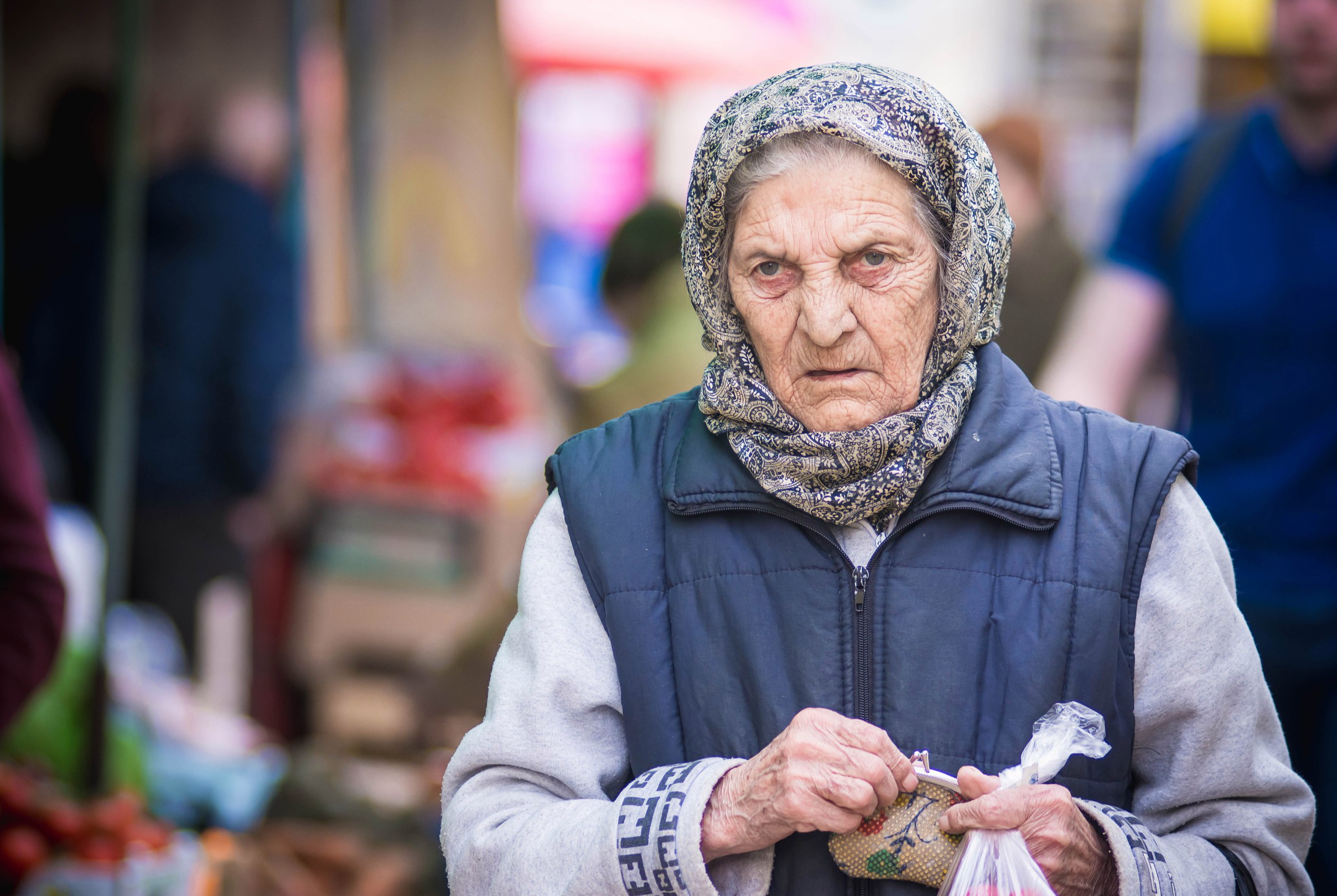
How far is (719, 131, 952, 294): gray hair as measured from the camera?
5.27 feet

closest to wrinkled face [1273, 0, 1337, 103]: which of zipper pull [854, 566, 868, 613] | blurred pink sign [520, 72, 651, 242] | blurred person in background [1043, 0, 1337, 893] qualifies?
blurred person in background [1043, 0, 1337, 893]

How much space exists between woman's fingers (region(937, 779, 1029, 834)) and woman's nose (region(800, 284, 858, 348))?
0.54 meters

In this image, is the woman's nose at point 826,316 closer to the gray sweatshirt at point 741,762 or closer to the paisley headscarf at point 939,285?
the paisley headscarf at point 939,285

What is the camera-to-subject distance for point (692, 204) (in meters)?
1.69

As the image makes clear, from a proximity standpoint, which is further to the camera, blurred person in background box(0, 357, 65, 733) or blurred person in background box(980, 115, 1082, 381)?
blurred person in background box(980, 115, 1082, 381)

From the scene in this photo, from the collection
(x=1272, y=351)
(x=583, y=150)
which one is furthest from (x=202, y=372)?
(x=583, y=150)

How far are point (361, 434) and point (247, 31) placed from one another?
1.95m

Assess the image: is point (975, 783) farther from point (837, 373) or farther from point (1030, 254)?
point (1030, 254)

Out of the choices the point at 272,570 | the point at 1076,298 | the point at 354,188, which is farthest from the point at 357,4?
the point at 1076,298

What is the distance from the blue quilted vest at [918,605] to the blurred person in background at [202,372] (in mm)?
4108

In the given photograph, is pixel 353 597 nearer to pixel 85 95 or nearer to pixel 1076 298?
pixel 85 95

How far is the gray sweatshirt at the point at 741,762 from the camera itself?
1525 millimetres

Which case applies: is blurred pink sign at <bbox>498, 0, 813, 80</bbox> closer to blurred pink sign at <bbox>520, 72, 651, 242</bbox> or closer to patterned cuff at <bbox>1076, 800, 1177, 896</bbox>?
blurred pink sign at <bbox>520, 72, 651, 242</bbox>

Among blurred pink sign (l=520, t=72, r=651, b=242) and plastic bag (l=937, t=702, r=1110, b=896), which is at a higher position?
blurred pink sign (l=520, t=72, r=651, b=242)
